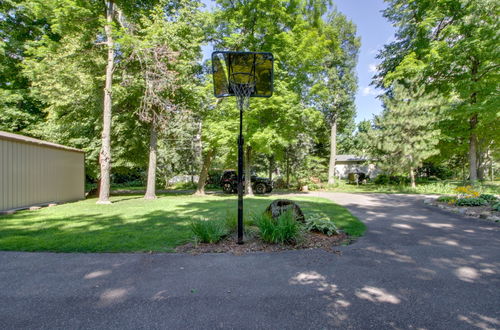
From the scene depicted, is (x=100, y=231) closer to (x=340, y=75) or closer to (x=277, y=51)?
(x=277, y=51)

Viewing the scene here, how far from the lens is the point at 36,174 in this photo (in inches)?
372

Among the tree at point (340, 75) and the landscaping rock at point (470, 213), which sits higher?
the tree at point (340, 75)

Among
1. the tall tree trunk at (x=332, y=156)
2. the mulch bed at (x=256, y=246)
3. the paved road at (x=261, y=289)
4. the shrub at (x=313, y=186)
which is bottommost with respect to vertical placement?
the shrub at (x=313, y=186)

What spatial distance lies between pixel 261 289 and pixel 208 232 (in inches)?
81.0

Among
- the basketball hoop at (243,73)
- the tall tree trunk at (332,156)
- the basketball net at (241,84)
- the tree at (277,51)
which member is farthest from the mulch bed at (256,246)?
the tall tree trunk at (332,156)

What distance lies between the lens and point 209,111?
1482 centimetres

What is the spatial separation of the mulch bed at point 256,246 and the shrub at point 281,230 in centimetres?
11

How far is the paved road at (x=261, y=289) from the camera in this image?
7.49 feet

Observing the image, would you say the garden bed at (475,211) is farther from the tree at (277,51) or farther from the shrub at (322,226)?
the tree at (277,51)

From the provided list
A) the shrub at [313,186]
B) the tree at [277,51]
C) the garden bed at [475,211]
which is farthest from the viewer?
the shrub at [313,186]

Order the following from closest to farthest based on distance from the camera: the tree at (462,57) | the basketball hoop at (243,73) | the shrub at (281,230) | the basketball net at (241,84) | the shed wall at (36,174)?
the shrub at (281,230)
the basketball hoop at (243,73)
the basketball net at (241,84)
the shed wall at (36,174)
the tree at (462,57)

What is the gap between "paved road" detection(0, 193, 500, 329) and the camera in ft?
7.49

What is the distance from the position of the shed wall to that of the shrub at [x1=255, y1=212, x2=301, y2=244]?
8.96 m

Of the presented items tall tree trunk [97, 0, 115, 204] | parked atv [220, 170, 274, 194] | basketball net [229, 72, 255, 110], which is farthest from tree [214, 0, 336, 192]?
basketball net [229, 72, 255, 110]
